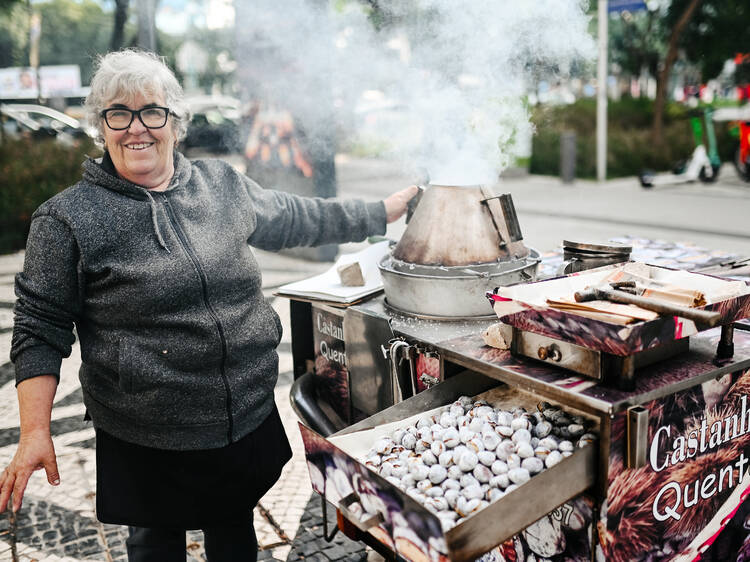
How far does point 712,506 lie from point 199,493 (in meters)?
1.60

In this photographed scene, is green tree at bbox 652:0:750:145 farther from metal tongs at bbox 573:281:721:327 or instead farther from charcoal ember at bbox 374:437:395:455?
charcoal ember at bbox 374:437:395:455

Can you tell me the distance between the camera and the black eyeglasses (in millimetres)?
2123

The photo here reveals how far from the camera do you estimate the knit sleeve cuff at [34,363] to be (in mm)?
2008

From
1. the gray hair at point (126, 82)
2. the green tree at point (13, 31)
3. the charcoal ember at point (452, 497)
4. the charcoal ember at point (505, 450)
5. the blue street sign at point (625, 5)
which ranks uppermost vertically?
the blue street sign at point (625, 5)

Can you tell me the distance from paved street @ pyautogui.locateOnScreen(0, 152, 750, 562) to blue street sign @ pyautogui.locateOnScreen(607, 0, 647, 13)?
4.23 m

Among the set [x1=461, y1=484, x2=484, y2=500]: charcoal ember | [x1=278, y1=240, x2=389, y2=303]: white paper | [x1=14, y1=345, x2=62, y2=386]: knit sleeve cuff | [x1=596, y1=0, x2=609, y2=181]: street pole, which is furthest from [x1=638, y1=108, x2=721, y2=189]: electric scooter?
[x1=14, y1=345, x2=62, y2=386]: knit sleeve cuff

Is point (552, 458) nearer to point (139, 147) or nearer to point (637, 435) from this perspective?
point (637, 435)

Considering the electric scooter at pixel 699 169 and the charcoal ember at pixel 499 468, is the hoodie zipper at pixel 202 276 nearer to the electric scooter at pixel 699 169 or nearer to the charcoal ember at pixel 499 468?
the charcoal ember at pixel 499 468

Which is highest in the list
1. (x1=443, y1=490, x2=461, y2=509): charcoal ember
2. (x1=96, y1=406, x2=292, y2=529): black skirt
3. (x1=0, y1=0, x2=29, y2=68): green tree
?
(x1=0, y1=0, x2=29, y2=68): green tree

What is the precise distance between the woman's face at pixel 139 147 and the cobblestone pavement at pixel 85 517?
1715 millimetres

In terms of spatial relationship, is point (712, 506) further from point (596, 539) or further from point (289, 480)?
point (289, 480)

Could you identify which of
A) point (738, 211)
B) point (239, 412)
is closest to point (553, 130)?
point (738, 211)

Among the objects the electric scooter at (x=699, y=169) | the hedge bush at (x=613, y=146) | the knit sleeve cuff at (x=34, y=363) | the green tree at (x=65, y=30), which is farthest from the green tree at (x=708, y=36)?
the green tree at (x=65, y=30)

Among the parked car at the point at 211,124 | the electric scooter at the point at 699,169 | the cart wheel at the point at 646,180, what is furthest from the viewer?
the parked car at the point at 211,124
